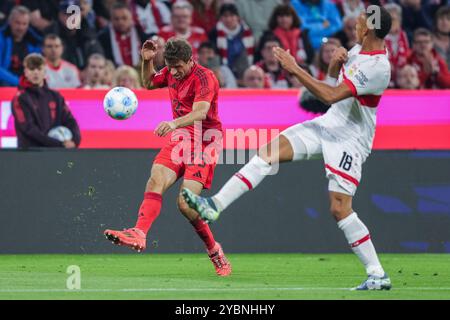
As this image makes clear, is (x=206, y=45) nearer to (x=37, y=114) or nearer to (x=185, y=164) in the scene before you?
(x=37, y=114)

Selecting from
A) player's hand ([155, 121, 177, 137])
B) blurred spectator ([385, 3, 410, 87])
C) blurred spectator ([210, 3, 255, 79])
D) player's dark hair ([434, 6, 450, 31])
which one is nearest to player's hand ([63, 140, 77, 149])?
blurred spectator ([210, 3, 255, 79])

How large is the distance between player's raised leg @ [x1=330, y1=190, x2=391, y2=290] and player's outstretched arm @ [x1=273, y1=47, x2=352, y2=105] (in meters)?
0.82

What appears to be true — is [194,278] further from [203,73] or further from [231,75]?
[231,75]

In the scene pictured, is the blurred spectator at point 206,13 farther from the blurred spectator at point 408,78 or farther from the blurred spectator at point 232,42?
the blurred spectator at point 408,78

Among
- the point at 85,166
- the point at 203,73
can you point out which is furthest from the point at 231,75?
the point at 203,73

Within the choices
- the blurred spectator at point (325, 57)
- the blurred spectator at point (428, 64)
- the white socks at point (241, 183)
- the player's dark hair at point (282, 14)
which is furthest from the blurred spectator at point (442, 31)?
the white socks at point (241, 183)

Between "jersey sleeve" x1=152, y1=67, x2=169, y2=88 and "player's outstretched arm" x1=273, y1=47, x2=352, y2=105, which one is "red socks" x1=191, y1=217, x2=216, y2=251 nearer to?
"jersey sleeve" x1=152, y1=67, x2=169, y2=88

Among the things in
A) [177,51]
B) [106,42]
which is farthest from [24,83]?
[177,51]

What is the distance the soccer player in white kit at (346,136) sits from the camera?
9.24 metres

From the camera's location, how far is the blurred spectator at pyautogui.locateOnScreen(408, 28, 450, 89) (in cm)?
1650

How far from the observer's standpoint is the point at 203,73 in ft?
34.8

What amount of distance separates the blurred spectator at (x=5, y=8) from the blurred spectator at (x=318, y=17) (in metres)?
4.20

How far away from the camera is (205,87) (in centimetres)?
1042

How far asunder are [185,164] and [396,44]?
694 centimetres
